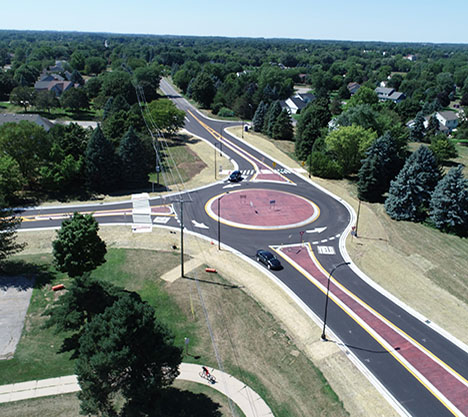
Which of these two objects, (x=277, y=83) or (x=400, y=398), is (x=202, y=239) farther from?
(x=277, y=83)

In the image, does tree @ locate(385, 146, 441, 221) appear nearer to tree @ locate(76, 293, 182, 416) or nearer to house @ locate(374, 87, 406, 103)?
tree @ locate(76, 293, 182, 416)

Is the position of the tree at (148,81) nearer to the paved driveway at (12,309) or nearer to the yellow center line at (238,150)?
the yellow center line at (238,150)

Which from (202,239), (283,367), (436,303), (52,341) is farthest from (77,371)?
(436,303)

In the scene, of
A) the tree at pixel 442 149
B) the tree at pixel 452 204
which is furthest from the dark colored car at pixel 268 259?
the tree at pixel 442 149

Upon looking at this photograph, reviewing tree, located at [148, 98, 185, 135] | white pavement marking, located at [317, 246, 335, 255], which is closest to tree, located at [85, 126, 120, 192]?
tree, located at [148, 98, 185, 135]

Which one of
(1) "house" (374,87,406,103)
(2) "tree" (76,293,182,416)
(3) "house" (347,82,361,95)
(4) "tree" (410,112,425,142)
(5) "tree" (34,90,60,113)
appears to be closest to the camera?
(2) "tree" (76,293,182,416)

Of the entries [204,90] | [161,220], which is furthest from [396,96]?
[161,220]
